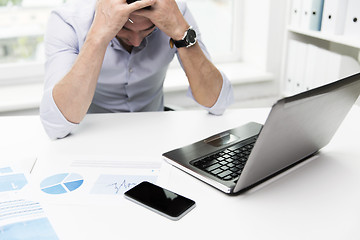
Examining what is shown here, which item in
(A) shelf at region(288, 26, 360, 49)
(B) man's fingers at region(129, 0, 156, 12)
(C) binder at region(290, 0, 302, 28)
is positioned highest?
(B) man's fingers at region(129, 0, 156, 12)

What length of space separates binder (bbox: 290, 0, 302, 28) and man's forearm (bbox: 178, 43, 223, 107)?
988 millimetres

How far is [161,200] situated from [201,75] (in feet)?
2.02

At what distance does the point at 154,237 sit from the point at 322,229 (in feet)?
0.99

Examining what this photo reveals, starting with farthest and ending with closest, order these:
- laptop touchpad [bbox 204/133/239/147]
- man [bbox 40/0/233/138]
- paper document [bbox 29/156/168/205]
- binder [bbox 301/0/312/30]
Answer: binder [bbox 301/0/312/30]
man [bbox 40/0/233/138]
laptop touchpad [bbox 204/133/239/147]
paper document [bbox 29/156/168/205]

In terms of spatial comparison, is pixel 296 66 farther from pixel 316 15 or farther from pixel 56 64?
pixel 56 64

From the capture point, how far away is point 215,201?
750mm

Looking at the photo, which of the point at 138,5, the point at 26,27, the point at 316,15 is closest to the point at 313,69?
the point at 316,15

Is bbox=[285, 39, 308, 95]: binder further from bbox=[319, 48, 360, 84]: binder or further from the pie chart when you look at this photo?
the pie chart

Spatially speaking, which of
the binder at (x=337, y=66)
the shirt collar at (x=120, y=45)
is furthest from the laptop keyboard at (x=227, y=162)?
the binder at (x=337, y=66)

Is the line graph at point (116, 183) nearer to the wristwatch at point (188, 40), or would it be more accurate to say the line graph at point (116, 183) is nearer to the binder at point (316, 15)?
the wristwatch at point (188, 40)

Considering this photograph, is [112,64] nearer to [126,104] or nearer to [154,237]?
[126,104]

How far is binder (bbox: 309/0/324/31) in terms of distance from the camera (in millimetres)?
1836

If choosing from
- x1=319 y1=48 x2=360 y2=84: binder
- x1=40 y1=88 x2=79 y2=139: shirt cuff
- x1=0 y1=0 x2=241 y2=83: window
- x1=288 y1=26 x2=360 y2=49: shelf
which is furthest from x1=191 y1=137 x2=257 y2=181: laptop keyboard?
x1=0 y1=0 x2=241 y2=83: window

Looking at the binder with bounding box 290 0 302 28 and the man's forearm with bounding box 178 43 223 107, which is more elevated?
the binder with bounding box 290 0 302 28
